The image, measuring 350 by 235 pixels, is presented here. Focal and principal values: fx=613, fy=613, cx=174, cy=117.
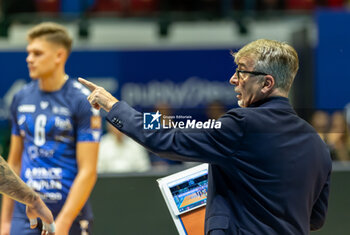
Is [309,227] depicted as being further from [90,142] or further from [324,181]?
[90,142]

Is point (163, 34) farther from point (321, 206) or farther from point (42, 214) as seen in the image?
point (321, 206)

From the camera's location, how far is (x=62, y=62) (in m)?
3.94

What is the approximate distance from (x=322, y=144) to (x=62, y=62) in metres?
2.00

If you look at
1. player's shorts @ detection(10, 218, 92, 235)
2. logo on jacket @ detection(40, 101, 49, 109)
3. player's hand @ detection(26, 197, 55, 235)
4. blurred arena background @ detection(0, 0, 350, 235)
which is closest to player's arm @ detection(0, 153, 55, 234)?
player's hand @ detection(26, 197, 55, 235)

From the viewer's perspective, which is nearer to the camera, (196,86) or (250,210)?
(250,210)

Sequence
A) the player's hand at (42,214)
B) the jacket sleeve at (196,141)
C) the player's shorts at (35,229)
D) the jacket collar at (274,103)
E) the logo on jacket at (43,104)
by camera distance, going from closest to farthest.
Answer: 1. the jacket sleeve at (196,141)
2. the jacket collar at (274,103)
3. the player's hand at (42,214)
4. the player's shorts at (35,229)
5. the logo on jacket at (43,104)

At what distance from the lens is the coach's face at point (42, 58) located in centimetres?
383

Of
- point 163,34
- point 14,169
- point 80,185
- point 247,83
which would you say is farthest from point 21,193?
point 163,34

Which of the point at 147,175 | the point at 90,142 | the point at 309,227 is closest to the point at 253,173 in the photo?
the point at 309,227

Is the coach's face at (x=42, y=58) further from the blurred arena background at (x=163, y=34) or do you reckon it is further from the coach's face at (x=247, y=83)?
the blurred arena background at (x=163, y=34)

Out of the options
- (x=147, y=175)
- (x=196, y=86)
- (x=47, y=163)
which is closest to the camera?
(x=47, y=163)

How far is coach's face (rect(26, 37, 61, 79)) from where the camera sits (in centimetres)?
383

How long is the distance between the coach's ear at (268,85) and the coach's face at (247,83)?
0.01 metres

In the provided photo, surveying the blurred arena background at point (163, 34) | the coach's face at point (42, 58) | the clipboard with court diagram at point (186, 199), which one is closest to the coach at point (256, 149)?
the clipboard with court diagram at point (186, 199)
